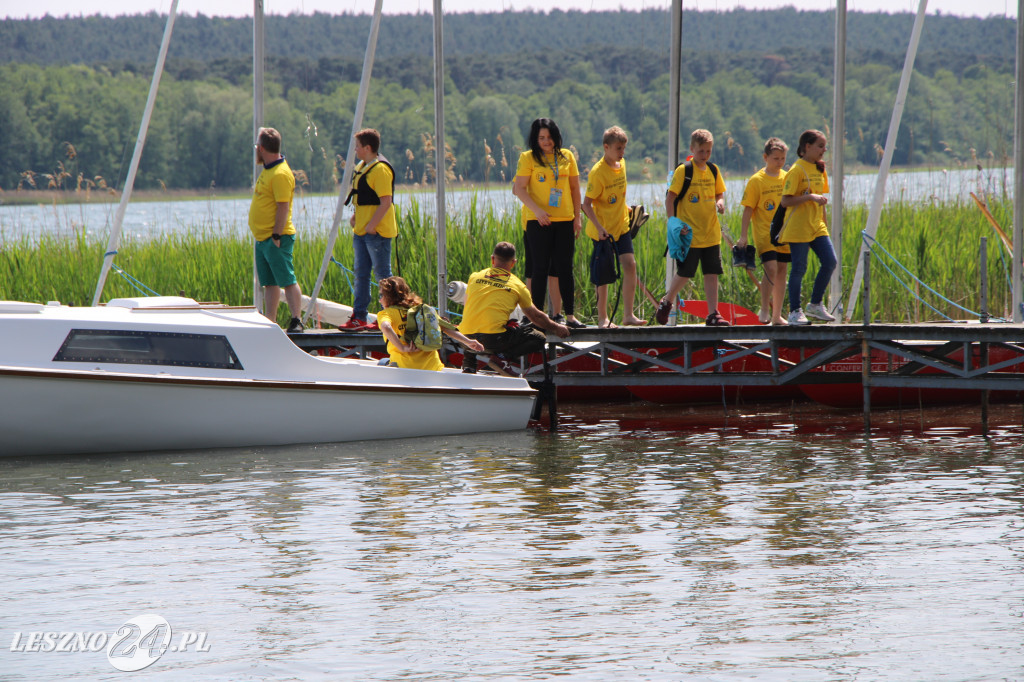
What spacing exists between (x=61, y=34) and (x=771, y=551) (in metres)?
57.7

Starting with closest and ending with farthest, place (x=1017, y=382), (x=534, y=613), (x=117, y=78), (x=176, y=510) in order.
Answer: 1. (x=534, y=613)
2. (x=176, y=510)
3. (x=1017, y=382)
4. (x=117, y=78)

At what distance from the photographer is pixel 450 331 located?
11.4 metres

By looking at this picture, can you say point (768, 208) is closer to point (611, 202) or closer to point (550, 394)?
point (611, 202)

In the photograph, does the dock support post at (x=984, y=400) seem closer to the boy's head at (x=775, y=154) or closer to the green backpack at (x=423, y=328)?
the boy's head at (x=775, y=154)

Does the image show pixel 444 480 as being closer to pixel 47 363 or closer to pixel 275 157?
pixel 47 363

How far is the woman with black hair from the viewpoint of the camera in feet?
37.4

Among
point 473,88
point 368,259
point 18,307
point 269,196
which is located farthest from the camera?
point 473,88

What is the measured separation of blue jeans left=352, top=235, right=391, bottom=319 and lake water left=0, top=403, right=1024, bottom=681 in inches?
84.9

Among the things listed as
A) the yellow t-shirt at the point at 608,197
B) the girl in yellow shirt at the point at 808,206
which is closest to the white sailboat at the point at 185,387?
the yellow t-shirt at the point at 608,197

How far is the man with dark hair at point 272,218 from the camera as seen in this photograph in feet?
A: 40.2

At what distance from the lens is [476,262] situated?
15.6 meters

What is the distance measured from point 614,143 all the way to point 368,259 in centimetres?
284

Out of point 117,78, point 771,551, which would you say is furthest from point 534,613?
point 117,78

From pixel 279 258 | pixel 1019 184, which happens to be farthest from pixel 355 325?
pixel 1019 184
